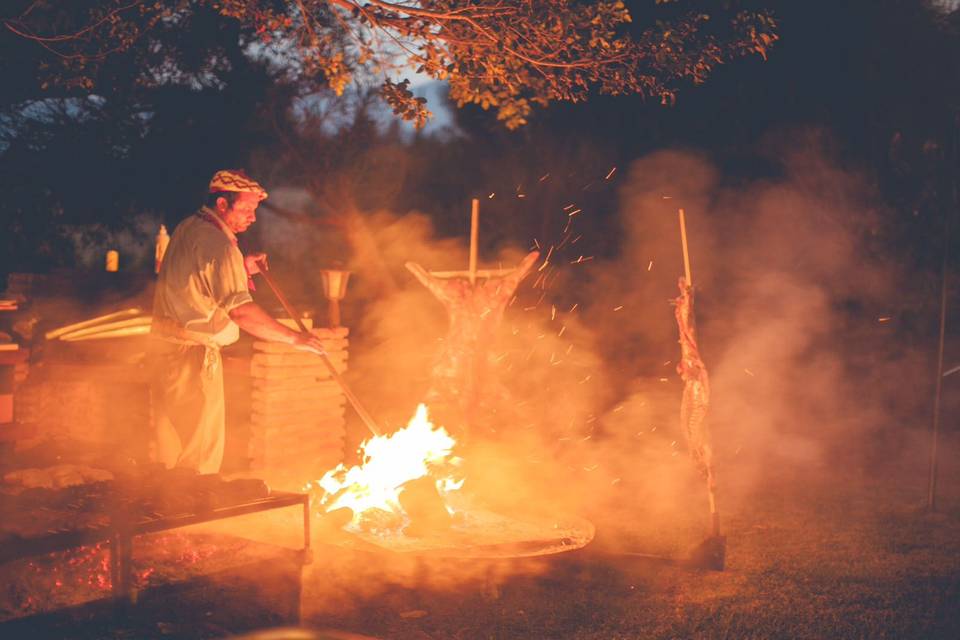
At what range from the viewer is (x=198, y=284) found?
5.04m

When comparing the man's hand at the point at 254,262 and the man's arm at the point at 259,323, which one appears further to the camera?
the man's hand at the point at 254,262

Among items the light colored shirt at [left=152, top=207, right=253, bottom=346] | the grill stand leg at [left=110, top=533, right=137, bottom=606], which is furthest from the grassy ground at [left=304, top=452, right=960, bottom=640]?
the light colored shirt at [left=152, top=207, right=253, bottom=346]

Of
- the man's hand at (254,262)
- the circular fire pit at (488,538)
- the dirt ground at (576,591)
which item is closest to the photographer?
the dirt ground at (576,591)

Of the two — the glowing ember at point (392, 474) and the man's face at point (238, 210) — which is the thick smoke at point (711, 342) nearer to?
the glowing ember at point (392, 474)

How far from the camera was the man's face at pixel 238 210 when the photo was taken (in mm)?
5199

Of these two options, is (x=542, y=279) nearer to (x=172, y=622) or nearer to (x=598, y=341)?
(x=598, y=341)

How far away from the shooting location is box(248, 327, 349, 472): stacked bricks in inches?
302

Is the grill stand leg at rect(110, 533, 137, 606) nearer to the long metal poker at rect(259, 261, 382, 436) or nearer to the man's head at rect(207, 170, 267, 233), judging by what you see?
the long metal poker at rect(259, 261, 382, 436)

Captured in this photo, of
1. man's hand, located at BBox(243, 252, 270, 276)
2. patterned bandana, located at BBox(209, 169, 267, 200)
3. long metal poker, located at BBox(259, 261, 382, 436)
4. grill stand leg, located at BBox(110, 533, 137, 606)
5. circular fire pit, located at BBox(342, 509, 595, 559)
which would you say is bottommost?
circular fire pit, located at BBox(342, 509, 595, 559)

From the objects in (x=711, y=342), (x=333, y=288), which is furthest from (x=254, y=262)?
(x=711, y=342)

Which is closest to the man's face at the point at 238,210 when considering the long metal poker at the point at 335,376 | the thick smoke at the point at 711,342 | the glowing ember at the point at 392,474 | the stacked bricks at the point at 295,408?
the long metal poker at the point at 335,376

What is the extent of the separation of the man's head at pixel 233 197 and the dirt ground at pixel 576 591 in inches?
84.6

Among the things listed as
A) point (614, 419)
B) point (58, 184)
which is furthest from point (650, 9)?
point (58, 184)

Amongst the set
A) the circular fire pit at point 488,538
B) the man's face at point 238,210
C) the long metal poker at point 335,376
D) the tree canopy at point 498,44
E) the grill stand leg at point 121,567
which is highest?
the tree canopy at point 498,44
